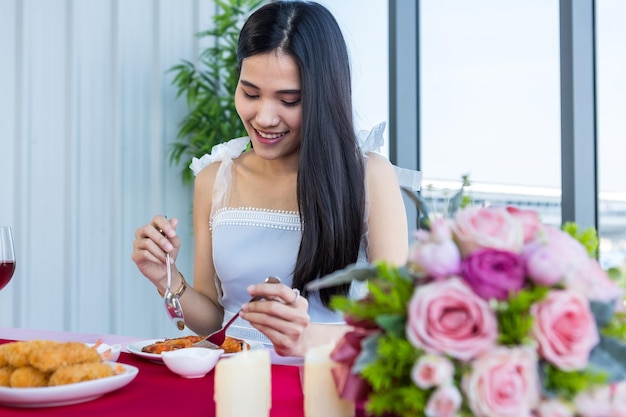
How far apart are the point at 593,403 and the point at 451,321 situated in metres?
0.14

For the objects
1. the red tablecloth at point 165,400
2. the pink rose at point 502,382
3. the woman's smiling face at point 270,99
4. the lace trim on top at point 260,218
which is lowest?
the red tablecloth at point 165,400

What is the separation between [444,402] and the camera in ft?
2.01

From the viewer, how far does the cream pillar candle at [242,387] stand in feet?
2.76

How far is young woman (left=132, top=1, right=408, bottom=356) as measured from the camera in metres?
1.72

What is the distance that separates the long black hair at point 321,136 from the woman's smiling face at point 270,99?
0.8 inches

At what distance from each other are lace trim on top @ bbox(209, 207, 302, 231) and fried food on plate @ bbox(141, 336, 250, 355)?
0.63 meters

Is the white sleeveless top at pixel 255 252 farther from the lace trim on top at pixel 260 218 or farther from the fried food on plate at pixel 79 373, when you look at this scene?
the fried food on plate at pixel 79 373

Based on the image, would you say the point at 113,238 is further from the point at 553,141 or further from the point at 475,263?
the point at 475,263

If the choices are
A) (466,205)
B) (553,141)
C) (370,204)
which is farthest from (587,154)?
(466,205)

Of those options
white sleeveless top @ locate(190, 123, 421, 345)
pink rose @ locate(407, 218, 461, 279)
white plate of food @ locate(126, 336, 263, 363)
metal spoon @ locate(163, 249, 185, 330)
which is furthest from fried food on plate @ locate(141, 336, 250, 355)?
pink rose @ locate(407, 218, 461, 279)

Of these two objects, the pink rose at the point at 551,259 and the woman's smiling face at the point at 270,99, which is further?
the woman's smiling face at the point at 270,99

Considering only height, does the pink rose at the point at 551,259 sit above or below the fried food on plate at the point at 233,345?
above

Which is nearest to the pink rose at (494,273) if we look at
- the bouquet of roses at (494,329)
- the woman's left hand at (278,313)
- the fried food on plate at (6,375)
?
the bouquet of roses at (494,329)

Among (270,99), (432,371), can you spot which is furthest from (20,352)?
(270,99)
